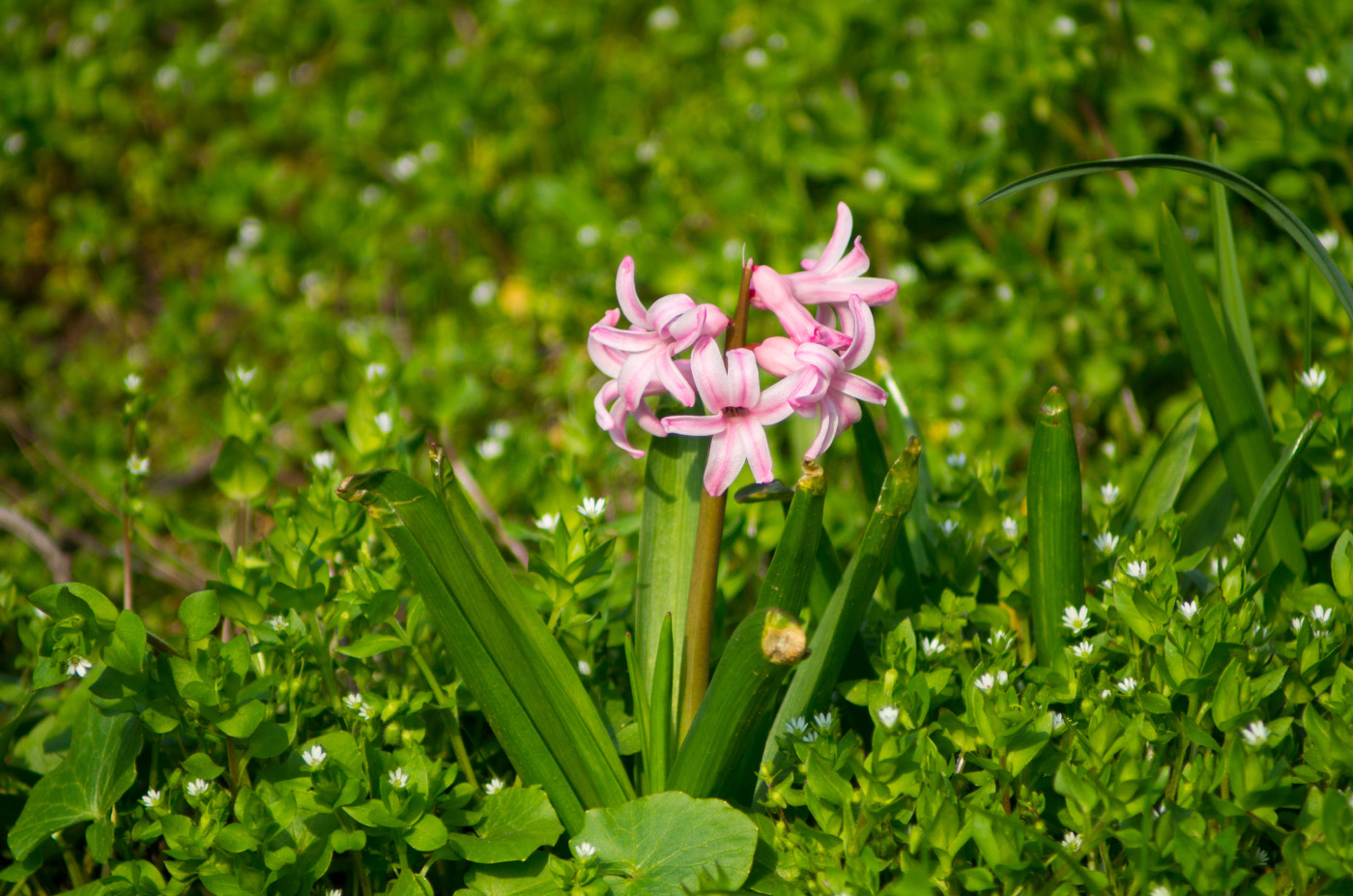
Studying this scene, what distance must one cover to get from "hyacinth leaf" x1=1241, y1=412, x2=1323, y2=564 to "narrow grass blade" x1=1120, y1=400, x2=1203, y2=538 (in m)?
0.32

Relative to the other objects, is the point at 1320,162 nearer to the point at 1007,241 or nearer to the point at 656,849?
the point at 1007,241

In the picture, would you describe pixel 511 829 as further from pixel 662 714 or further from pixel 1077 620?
pixel 1077 620

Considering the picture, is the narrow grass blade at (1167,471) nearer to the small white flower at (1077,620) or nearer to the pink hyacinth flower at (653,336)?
the small white flower at (1077,620)

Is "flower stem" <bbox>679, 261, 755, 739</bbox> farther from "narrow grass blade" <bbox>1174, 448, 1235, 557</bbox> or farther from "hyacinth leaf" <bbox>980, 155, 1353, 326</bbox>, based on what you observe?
"narrow grass blade" <bbox>1174, 448, 1235, 557</bbox>

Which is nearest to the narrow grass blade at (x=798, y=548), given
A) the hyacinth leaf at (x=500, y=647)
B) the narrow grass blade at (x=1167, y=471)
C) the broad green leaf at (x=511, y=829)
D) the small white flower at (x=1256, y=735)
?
the hyacinth leaf at (x=500, y=647)

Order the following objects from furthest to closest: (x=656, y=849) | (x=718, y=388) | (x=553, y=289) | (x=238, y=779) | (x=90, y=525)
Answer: (x=553, y=289)
(x=90, y=525)
(x=238, y=779)
(x=656, y=849)
(x=718, y=388)

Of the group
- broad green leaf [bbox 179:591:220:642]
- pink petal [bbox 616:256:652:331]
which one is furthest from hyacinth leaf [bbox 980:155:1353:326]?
broad green leaf [bbox 179:591:220:642]

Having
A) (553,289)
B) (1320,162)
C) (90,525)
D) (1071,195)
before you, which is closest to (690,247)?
(553,289)

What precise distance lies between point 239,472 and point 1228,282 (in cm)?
209

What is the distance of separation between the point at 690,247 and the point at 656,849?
8.51 feet

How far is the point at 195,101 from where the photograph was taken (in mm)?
4652

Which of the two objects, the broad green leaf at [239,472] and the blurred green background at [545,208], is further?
the blurred green background at [545,208]

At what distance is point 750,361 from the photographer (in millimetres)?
1436

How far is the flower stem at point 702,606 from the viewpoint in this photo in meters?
1.61
